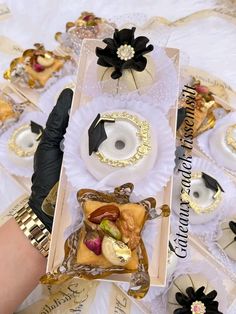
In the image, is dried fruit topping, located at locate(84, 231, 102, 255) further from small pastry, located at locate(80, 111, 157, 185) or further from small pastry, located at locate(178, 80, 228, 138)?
small pastry, located at locate(178, 80, 228, 138)

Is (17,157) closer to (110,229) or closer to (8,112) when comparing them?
(8,112)

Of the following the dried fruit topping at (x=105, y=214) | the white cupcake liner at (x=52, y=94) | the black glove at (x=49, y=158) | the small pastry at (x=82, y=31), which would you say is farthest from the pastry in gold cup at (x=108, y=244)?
the small pastry at (x=82, y=31)

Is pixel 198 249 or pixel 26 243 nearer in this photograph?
pixel 26 243

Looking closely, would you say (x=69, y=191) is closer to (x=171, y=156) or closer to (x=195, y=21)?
(x=171, y=156)

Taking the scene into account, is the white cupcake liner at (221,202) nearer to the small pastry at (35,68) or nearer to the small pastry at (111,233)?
the small pastry at (111,233)

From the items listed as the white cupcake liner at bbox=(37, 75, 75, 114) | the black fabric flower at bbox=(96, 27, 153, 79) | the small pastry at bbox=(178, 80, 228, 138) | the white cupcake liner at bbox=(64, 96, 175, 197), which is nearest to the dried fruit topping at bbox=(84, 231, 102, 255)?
the white cupcake liner at bbox=(64, 96, 175, 197)

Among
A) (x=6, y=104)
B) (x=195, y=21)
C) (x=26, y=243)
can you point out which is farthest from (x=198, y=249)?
(x=195, y=21)
